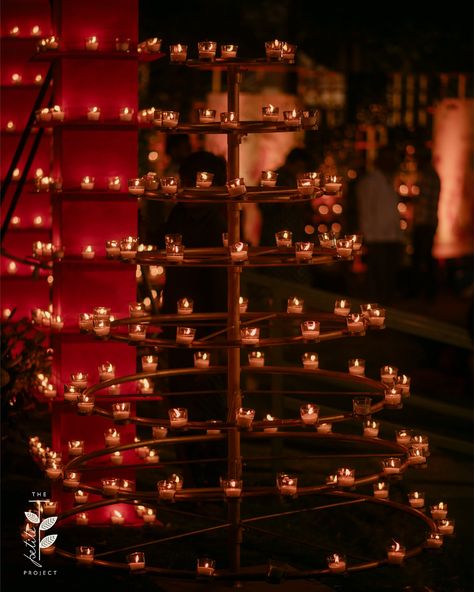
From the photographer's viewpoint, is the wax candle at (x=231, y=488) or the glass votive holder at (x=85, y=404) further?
the glass votive holder at (x=85, y=404)

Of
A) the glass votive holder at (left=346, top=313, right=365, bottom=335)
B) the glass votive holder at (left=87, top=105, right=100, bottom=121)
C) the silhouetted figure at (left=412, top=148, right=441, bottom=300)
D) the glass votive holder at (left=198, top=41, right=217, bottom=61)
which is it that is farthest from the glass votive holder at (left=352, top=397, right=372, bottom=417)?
the silhouetted figure at (left=412, top=148, right=441, bottom=300)

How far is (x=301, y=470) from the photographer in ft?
30.8

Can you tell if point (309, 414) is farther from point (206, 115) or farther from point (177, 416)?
point (206, 115)

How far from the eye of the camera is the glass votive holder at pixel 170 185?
20.0 feet

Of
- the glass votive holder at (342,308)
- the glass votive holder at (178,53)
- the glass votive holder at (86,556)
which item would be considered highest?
the glass votive holder at (178,53)

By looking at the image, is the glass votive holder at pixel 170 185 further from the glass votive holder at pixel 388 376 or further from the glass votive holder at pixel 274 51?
the glass votive holder at pixel 388 376

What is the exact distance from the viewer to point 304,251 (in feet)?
20.1

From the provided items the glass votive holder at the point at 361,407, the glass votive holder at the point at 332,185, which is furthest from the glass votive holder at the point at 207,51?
the glass votive holder at the point at 361,407

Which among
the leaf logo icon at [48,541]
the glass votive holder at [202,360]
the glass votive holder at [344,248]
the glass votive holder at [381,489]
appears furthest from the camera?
the glass votive holder at [381,489]

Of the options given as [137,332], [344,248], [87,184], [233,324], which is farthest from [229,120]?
[87,184]

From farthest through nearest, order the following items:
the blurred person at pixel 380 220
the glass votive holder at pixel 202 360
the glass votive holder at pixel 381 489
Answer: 1. the blurred person at pixel 380 220
2. the glass votive holder at pixel 381 489
3. the glass votive holder at pixel 202 360

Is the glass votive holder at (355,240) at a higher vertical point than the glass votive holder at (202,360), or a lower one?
higher

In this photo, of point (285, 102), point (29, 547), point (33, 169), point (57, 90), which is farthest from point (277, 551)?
point (285, 102)

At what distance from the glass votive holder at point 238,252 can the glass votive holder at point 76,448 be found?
1.39 meters
